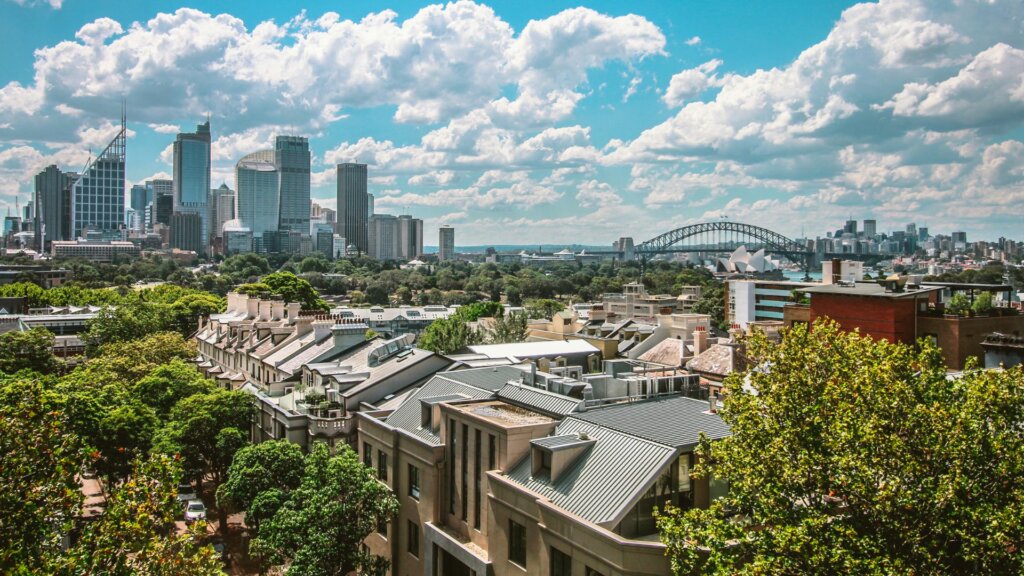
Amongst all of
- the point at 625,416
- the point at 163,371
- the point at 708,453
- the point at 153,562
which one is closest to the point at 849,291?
the point at 625,416

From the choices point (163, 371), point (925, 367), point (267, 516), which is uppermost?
point (925, 367)

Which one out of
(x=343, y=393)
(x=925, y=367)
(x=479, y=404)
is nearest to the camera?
(x=925, y=367)

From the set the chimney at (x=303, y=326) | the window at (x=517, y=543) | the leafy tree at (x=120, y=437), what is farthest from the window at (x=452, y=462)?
the chimney at (x=303, y=326)

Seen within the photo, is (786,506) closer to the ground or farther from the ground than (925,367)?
closer to the ground

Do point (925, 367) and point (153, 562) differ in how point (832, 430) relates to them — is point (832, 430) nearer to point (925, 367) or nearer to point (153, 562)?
point (925, 367)

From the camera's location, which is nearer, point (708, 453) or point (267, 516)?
point (708, 453)

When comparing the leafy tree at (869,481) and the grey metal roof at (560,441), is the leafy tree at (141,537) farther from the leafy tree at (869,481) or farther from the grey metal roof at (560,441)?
the grey metal roof at (560,441)

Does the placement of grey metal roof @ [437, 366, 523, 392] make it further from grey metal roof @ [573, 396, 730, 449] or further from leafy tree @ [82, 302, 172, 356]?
leafy tree @ [82, 302, 172, 356]
